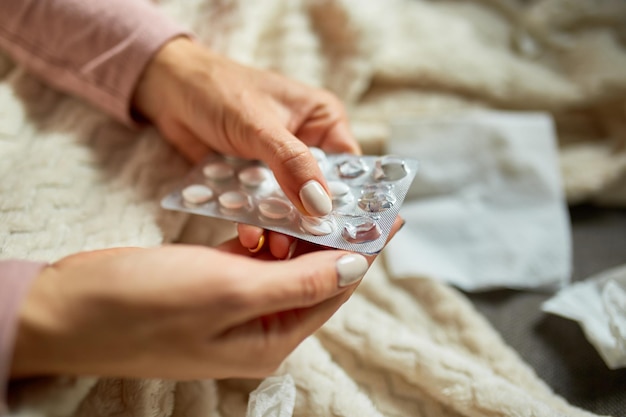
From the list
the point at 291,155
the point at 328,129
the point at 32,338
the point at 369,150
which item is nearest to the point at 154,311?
the point at 32,338

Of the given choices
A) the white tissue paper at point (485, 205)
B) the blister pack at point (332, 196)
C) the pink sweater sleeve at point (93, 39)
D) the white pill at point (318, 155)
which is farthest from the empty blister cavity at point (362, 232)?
the pink sweater sleeve at point (93, 39)

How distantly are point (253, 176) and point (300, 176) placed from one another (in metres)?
0.10

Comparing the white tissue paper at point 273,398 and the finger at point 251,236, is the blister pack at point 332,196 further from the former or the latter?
the white tissue paper at point 273,398

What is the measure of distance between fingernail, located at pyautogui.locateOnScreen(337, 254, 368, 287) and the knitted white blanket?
0.14 metres

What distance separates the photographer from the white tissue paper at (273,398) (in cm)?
46

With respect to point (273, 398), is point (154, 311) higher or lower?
higher

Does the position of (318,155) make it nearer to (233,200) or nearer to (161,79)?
(233,200)

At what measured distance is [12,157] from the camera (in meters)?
0.56

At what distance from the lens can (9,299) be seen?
0.35 metres

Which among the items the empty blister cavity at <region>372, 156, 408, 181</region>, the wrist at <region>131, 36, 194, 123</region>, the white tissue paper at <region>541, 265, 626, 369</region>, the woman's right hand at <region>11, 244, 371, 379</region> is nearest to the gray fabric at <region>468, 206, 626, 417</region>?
the white tissue paper at <region>541, 265, 626, 369</region>

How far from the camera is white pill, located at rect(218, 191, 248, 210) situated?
523 millimetres

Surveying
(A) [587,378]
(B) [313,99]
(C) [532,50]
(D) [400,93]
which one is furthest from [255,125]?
(C) [532,50]

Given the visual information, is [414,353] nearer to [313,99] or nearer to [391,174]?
[391,174]

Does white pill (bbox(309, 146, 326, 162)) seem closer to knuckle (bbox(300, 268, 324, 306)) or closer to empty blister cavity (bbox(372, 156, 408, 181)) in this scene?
empty blister cavity (bbox(372, 156, 408, 181))
